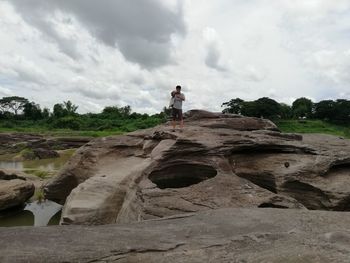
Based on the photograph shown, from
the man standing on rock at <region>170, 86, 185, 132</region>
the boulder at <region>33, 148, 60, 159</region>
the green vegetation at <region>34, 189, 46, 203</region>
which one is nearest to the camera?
the man standing on rock at <region>170, 86, 185, 132</region>

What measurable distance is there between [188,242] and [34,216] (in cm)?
1314

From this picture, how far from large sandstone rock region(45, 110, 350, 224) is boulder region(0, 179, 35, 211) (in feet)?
10.4

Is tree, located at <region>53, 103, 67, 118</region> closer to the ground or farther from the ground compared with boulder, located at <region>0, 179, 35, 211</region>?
farther from the ground

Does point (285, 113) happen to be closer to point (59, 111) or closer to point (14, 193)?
point (59, 111)

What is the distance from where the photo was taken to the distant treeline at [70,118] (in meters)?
71.2

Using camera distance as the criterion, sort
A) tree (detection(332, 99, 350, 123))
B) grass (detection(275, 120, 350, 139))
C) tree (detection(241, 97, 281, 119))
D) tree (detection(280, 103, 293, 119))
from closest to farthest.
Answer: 1. grass (detection(275, 120, 350, 139))
2. tree (detection(241, 97, 281, 119))
3. tree (detection(332, 99, 350, 123))
4. tree (detection(280, 103, 293, 119))

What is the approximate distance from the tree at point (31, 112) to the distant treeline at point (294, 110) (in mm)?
41421

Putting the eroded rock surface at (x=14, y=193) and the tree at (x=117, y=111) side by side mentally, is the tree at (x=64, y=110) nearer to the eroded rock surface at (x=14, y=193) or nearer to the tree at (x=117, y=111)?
the tree at (x=117, y=111)

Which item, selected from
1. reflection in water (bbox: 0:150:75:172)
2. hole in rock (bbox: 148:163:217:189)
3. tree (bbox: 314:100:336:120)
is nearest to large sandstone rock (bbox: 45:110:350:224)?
hole in rock (bbox: 148:163:217:189)

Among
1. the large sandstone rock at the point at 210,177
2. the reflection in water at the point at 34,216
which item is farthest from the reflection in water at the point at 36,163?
the large sandstone rock at the point at 210,177

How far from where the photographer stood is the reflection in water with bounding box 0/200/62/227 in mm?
16203

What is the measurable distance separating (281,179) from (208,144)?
2.45 meters

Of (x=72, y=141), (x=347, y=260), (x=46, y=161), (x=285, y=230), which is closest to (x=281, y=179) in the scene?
(x=285, y=230)

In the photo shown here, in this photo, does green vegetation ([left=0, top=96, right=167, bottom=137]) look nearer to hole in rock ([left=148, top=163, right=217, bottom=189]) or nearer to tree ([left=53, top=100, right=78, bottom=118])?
tree ([left=53, top=100, right=78, bottom=118])
